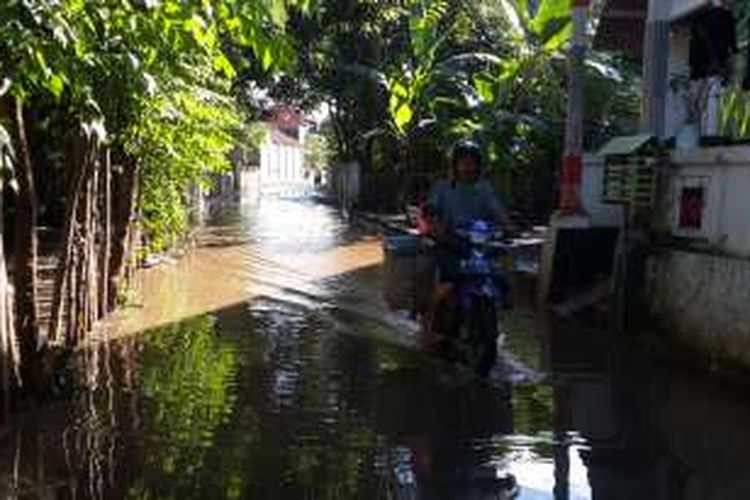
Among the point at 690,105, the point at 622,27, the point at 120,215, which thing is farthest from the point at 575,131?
the point at 120,215

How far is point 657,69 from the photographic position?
47.5 ft

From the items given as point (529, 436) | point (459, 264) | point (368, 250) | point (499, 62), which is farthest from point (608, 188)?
point (499, 62)

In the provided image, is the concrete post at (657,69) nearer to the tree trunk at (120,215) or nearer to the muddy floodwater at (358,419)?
the muddy floodwater at (358,419)

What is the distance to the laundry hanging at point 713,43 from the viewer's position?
523 inches

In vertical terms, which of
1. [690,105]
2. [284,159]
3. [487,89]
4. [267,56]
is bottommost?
[284,159]

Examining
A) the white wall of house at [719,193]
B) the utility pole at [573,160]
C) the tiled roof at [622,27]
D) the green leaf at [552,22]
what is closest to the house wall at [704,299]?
the white wall of house at [719,193]

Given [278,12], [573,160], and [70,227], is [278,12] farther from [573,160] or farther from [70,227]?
[573,160]

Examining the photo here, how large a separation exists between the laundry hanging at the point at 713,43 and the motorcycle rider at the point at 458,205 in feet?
14.7

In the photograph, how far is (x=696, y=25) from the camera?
1396cm

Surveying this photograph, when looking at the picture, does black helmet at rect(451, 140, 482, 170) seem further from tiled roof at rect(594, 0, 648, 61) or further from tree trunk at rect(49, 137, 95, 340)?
tiled roof at rect(594, 0, 648, 61)

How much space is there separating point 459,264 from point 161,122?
4.05 meters

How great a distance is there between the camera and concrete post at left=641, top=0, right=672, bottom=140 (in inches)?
570

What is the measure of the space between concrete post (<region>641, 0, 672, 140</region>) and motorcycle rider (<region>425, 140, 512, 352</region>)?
16.3 ft

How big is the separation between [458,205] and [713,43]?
16.3ft
